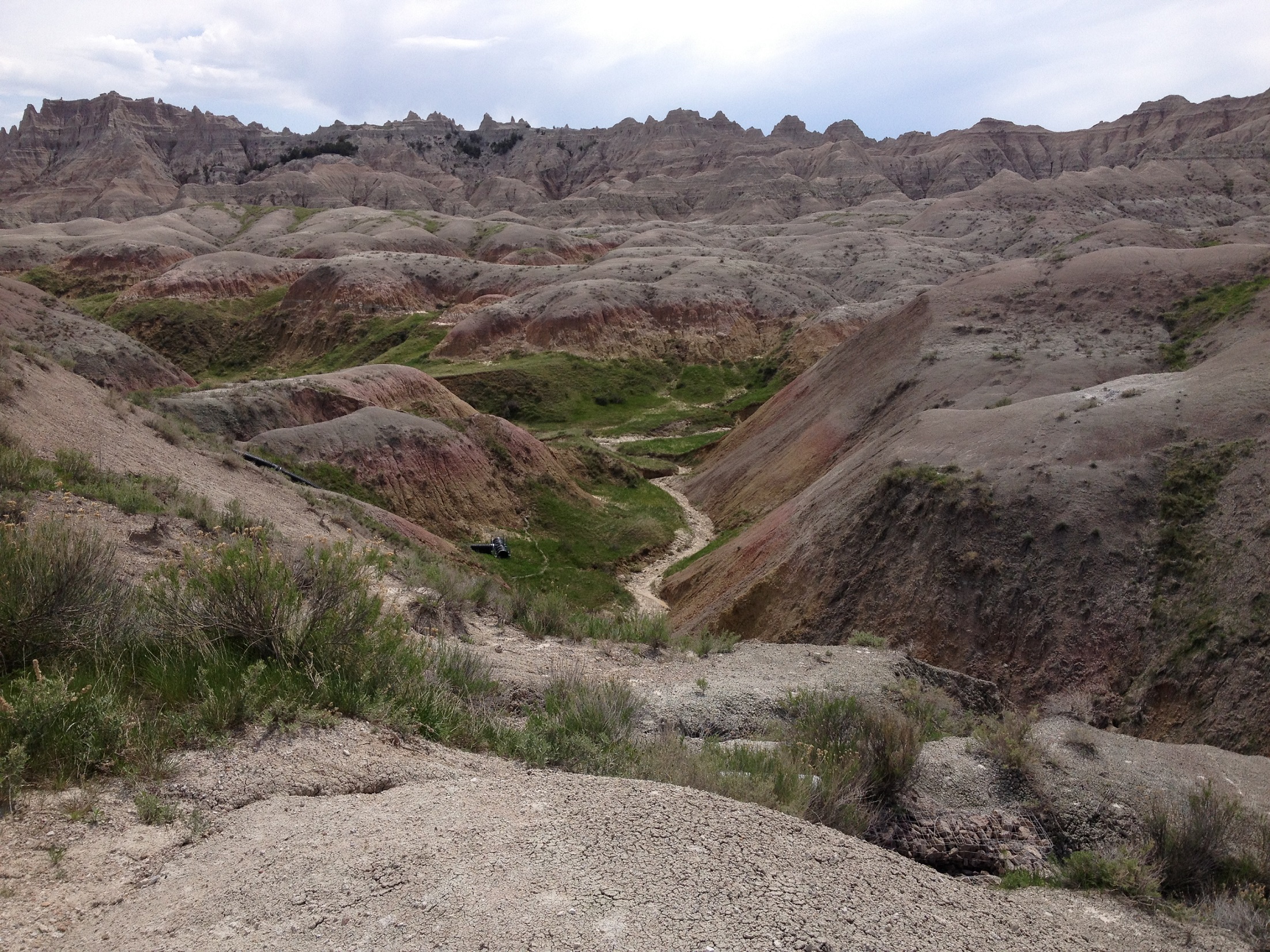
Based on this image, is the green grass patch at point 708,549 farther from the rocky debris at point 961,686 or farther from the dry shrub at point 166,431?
the dry shrub at point 166,431

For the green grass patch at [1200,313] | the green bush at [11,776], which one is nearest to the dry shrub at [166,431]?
the green bush at [11,776]

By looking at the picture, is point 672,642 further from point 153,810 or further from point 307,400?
point 307,400

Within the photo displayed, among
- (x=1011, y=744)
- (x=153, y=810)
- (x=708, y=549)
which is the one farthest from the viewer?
(x=708, y=549)

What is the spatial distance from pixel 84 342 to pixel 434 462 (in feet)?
81.1

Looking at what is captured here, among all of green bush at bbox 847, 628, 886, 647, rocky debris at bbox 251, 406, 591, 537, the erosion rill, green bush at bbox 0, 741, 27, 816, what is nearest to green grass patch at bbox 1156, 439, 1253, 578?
the erosion rill

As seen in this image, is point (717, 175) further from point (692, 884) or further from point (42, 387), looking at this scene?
point (692, 884)

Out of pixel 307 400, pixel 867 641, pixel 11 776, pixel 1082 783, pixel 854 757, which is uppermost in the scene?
pixel 307 400

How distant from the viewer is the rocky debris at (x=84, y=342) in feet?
126

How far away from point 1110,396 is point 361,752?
2085cm

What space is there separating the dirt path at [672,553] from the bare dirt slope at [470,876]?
18309 millimetres

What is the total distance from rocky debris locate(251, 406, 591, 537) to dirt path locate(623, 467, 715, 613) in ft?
15.3

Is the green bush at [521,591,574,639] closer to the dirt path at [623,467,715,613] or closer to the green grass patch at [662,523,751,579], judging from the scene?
the dirt path at [623,467,715,613]

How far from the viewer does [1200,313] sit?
86.8 ft

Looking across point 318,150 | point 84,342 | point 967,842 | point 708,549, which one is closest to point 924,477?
point 708,549
